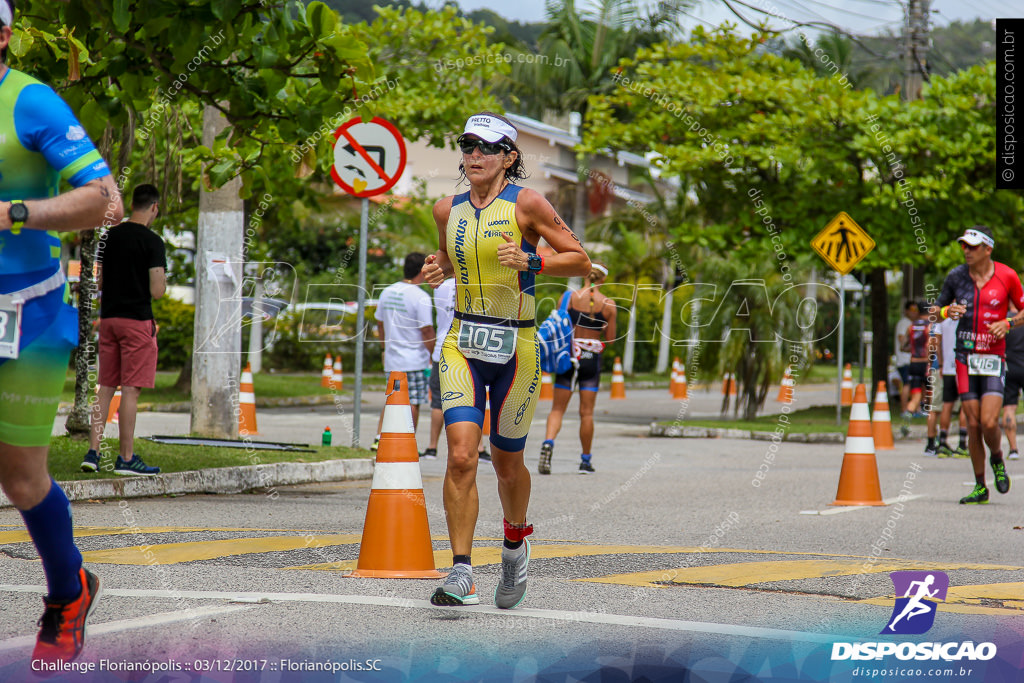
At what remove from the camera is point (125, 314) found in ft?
29.9

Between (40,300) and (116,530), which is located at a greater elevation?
(40,300)

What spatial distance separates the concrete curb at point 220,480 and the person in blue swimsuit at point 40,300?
4668 mm

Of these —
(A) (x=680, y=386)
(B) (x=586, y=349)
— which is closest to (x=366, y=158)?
(B) (x=586, y=349)

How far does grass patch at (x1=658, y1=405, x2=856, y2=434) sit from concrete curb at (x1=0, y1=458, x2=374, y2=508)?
30.4 ft

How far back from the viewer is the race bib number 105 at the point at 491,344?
5.06m

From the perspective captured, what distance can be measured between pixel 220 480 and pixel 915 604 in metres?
6.48

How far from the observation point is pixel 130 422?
29.6ft

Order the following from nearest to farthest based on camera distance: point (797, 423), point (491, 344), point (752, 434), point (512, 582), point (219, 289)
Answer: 1. point (512, 582)
2. point (491, 344)
3. point (219, 289)
4. point (752, 434)
5. point (797, 423)

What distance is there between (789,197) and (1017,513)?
44.8 ft

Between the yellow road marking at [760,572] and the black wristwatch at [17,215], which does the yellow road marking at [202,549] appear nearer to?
the yellow road marking at [760,572]

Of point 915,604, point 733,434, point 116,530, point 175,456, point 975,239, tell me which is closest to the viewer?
point 915,604

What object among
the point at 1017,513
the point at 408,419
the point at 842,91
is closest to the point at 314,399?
the point at 842,91

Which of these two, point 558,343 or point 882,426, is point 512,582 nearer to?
point 558,343

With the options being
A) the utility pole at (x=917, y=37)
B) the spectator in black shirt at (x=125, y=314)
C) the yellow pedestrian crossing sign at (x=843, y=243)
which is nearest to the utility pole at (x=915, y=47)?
the utility pole at (x=917, y=37)
